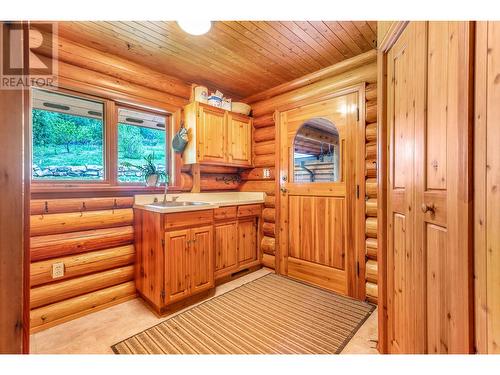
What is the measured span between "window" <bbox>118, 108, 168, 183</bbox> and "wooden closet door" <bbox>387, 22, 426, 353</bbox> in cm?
240

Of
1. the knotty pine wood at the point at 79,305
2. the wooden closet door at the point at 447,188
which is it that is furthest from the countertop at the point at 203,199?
the wooden closet door at the point at 447,188

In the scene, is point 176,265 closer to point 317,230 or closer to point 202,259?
point 202,259

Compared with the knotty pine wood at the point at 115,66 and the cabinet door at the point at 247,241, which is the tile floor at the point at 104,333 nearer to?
the cabinet door at the point at 247,241

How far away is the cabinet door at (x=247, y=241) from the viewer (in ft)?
9.53

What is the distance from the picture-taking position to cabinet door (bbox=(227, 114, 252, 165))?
301cm

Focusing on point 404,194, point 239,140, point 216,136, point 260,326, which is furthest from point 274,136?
point 260,326

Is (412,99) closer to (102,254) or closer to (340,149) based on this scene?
(340,149)

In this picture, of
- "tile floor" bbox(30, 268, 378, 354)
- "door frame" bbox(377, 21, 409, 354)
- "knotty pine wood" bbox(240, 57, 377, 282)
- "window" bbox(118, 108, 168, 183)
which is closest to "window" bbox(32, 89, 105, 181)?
"window" bbox(118, 108, 168, 183)

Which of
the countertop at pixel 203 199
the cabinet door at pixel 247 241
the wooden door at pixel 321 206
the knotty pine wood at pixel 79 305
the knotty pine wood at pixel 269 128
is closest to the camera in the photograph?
the knotty pine wood at pixel 79 305

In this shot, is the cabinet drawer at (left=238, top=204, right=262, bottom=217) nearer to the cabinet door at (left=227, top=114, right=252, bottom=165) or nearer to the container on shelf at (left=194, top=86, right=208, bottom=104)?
the cabinet door at (left=227, top=114, right=252, bottom=165)

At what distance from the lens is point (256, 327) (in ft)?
6.03

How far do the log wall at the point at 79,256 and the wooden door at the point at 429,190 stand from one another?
237cm

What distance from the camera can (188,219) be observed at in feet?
7.03
